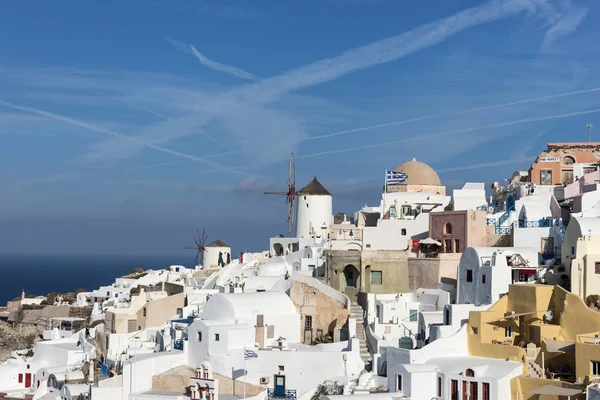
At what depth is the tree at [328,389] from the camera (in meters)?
31.9

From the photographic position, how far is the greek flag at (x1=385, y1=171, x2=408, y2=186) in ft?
185

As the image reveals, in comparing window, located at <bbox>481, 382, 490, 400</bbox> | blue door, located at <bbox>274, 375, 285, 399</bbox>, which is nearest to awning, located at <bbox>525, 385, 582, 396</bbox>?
window, located at <bbox>481, 382, 490, 400</bbox>

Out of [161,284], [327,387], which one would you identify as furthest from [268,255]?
[327,387]

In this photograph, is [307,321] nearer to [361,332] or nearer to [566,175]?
[361,332]

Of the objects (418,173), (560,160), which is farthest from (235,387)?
(418,173)

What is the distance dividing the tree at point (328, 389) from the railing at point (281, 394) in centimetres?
96

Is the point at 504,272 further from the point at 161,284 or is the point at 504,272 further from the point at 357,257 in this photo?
the point at 161,284

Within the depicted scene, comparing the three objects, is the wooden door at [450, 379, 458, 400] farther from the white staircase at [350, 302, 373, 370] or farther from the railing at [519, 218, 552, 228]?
the railing at [519, 218, 552, 228]

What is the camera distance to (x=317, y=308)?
3875 cm

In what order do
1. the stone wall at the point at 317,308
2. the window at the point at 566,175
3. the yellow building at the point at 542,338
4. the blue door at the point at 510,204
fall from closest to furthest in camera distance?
the yellow building at the point at 542,338, the stone wall at the point at 317,308, the blue door at the point at 510,204, the window at the point at 566,175

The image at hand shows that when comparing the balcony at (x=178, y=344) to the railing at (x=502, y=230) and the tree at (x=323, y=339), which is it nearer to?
the tree at (x=323, y=339)

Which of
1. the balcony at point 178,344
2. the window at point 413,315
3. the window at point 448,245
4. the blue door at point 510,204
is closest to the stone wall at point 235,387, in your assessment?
the balcony at point 178,344

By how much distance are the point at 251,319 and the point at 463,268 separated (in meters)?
9.60

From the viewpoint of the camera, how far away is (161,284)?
186 feet
